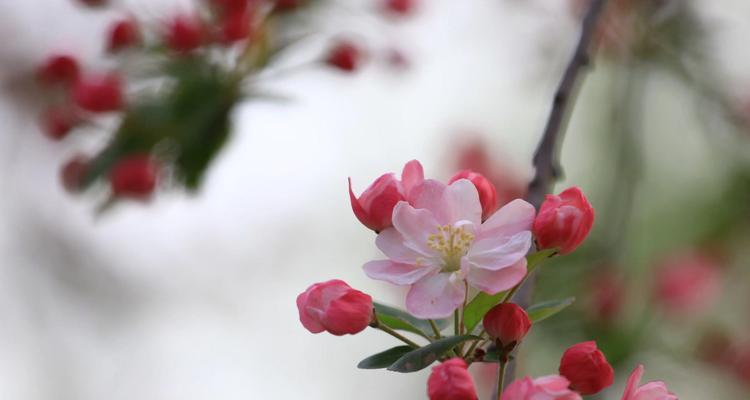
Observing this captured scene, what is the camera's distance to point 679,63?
2.55 m

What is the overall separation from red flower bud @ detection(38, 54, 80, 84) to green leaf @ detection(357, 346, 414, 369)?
5.44 feet

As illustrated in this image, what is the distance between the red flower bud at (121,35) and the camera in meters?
2.27

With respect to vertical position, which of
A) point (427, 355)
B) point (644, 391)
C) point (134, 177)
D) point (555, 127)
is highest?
point (134, 177)

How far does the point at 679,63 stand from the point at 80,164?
1.49m

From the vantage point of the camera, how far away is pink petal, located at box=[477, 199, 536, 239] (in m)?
1.09

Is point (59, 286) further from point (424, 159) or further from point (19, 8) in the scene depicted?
point (424, 159)

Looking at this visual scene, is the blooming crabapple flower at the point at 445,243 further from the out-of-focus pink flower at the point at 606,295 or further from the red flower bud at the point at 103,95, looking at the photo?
the out-of-focus pink flower at the point at 606,295

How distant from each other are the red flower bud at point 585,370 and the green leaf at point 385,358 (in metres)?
0.17

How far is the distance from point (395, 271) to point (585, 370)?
0.23 m

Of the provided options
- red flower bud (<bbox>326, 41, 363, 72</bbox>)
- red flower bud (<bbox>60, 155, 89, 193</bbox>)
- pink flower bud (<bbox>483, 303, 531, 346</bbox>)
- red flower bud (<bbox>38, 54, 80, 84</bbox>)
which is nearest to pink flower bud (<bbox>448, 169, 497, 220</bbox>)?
pink flower bud (<bbox>483, 303, 531, 346</bbox>)

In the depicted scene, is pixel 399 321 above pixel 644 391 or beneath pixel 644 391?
above

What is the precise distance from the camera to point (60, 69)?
2498 millimetres

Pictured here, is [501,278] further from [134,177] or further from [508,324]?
[134,177]

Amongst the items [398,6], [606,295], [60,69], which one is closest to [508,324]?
[606,295]
